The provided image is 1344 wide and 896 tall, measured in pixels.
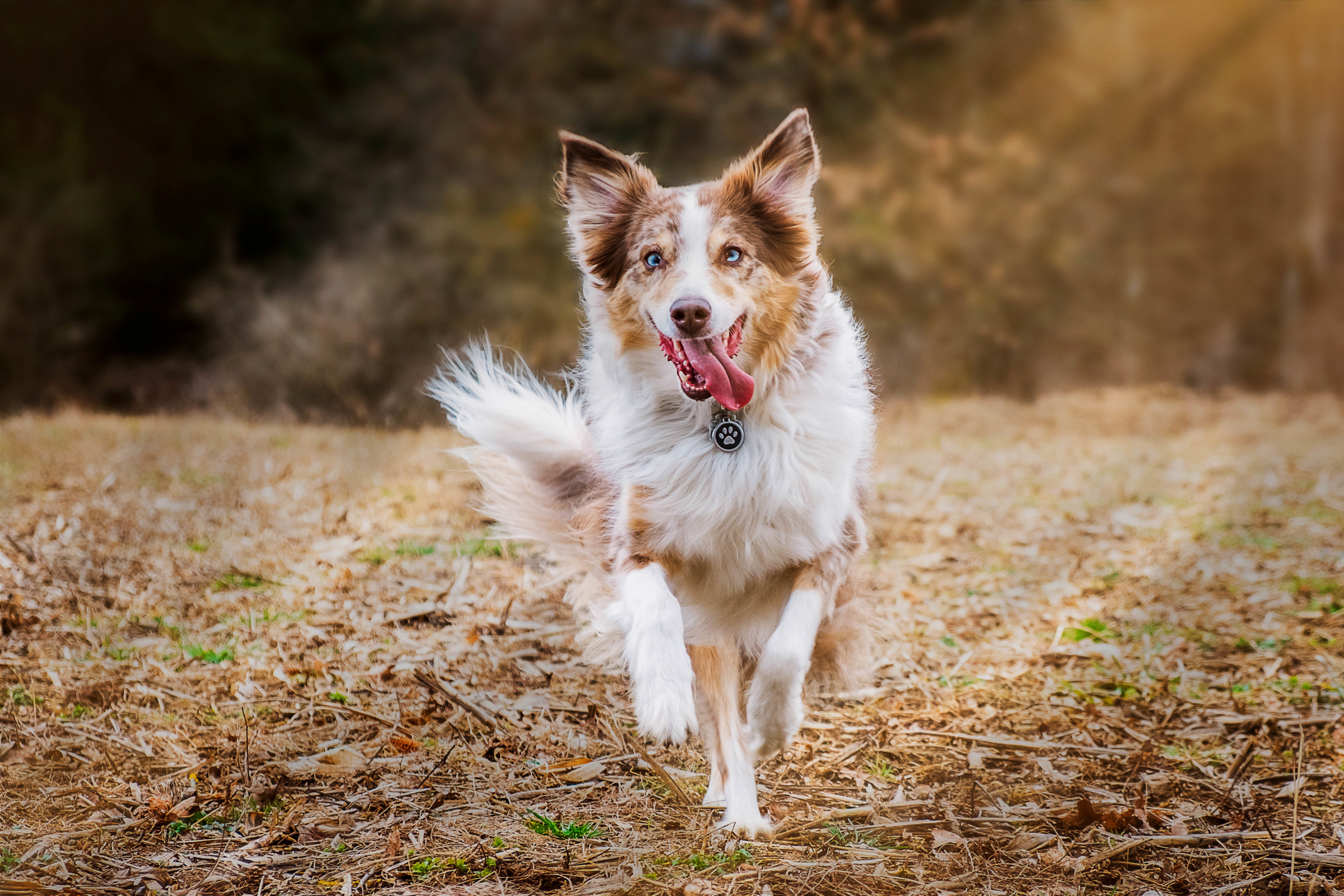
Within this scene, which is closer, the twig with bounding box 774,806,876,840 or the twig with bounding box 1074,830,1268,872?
the twig with bounding box 1074,830,1268,872

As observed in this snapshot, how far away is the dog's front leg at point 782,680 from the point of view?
3.07m

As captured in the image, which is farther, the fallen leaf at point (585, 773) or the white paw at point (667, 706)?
the fallen leaf at point (585, 773)

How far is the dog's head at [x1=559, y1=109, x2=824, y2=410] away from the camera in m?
3.11

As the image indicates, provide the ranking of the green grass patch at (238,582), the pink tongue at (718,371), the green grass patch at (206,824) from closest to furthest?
1. the green grass patch at (206,824)
2. the pink tongue at (718,371)
3. the green grass patch at (238,582)

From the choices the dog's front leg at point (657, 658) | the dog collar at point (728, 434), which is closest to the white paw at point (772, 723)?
the dog's front leg at point (657, 658)

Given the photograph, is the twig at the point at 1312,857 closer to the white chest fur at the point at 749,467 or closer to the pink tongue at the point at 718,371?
the white chest fur at the point at 749,467

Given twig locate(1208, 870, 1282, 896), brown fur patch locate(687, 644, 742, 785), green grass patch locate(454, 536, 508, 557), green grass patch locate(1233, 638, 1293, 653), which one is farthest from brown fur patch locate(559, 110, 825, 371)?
green grass patch locate(1233, 638, 1293, 653)

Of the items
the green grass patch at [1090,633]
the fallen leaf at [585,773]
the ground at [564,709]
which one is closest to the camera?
the ground at [564,709]

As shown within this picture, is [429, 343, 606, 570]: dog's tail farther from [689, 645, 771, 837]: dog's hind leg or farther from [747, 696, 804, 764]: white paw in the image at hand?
[747, 696, 804, 764]: white paw

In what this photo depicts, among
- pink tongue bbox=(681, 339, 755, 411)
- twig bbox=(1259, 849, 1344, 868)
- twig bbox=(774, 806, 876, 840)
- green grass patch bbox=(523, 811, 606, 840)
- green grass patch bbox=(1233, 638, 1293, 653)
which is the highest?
pink tongue bbox=(681, 339, 755, 411)

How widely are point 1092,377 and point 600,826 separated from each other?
1088 centimetres

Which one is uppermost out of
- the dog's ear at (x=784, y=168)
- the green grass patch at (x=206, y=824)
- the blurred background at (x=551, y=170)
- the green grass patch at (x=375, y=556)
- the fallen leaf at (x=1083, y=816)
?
the blurred background at (x=551, y=170)

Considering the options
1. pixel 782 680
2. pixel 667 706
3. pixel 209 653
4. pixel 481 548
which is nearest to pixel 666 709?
pixel 667 706

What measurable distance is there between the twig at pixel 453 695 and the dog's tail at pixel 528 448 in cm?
64
